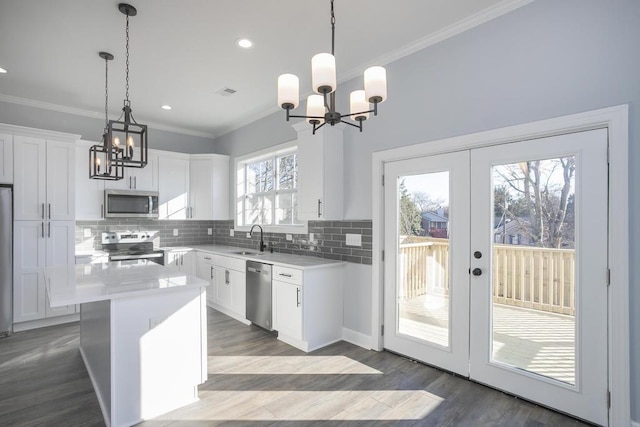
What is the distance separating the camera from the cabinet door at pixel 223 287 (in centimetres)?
452

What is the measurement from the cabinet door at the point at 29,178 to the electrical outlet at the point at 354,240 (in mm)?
3744

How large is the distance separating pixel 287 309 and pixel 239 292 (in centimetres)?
103

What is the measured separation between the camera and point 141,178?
17.0ft

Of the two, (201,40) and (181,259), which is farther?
(181,259)

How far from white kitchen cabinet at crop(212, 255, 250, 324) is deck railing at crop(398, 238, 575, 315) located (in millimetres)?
2291

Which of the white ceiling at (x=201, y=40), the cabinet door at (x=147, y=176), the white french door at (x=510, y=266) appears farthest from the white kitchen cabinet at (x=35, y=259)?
the white french door at (x=510, y=266)

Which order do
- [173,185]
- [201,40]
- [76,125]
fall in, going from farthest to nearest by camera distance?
[173,185] < [76,125] < [201,40]

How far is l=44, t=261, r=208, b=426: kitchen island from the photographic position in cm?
206

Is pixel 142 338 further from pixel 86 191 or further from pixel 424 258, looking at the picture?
pixel 86 191

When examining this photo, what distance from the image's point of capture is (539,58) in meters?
2.34

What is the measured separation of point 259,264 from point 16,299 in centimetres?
287

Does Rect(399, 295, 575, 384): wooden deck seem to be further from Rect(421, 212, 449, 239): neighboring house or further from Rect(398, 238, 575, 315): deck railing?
Rect(421, 212, 449, 239): neighboring house

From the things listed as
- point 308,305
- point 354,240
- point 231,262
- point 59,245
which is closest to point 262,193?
point 231,262

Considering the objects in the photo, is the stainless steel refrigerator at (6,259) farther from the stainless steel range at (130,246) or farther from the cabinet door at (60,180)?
the stainless steel range at (130,246)
